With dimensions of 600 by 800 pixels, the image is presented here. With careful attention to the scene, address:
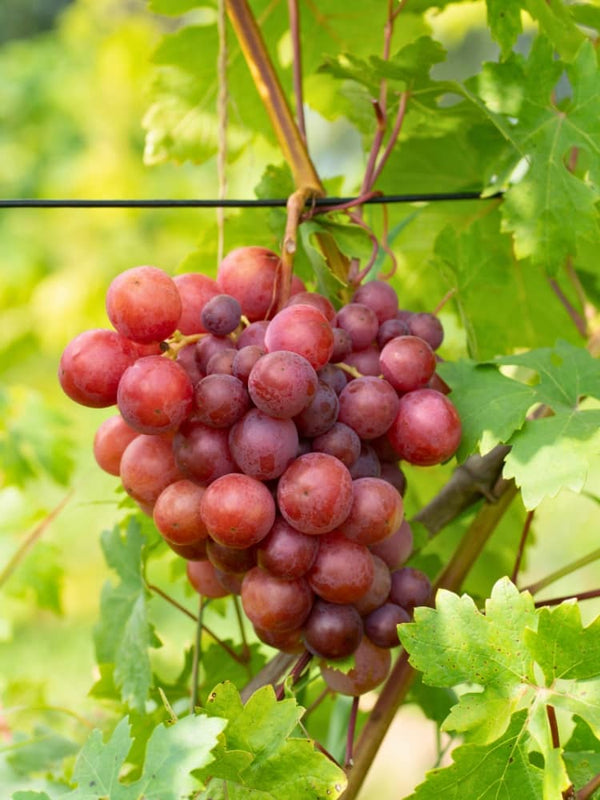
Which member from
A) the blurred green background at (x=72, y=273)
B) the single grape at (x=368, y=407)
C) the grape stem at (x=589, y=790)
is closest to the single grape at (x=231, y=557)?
the single grape at (x=368, y=407)

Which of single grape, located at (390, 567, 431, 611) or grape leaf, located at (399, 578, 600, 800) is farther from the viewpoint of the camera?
single grape, located at (390, 567, 431, 611)

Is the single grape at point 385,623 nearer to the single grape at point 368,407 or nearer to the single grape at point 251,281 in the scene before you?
the single grape at point 368,407

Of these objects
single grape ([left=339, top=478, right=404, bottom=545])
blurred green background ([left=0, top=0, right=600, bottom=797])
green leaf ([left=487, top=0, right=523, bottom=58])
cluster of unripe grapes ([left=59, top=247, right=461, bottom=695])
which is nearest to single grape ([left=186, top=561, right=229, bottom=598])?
cluster of unripe grapes ([left=59, top=247, right=461, bottom=695])

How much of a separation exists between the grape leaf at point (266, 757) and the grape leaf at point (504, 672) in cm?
6

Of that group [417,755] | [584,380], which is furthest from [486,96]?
[417,755]

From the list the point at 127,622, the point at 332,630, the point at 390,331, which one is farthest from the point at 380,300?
the point at 127,622

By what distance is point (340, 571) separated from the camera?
0.55 meters

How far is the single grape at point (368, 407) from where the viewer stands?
58 centimetres

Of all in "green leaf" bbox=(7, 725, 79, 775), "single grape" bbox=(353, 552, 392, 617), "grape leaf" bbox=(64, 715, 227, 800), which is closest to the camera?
"grape leaf" bbox=(64, 715, 227, 800)

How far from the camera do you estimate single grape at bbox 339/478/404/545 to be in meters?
0.56

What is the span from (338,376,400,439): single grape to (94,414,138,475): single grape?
0.15 meters

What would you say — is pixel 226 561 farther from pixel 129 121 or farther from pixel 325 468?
pixel 129 121

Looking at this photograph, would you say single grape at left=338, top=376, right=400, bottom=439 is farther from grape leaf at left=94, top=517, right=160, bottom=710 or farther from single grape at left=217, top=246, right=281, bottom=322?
grape leaf at left=94, top=517, right=160, bottom=710

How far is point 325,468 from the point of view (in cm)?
54
